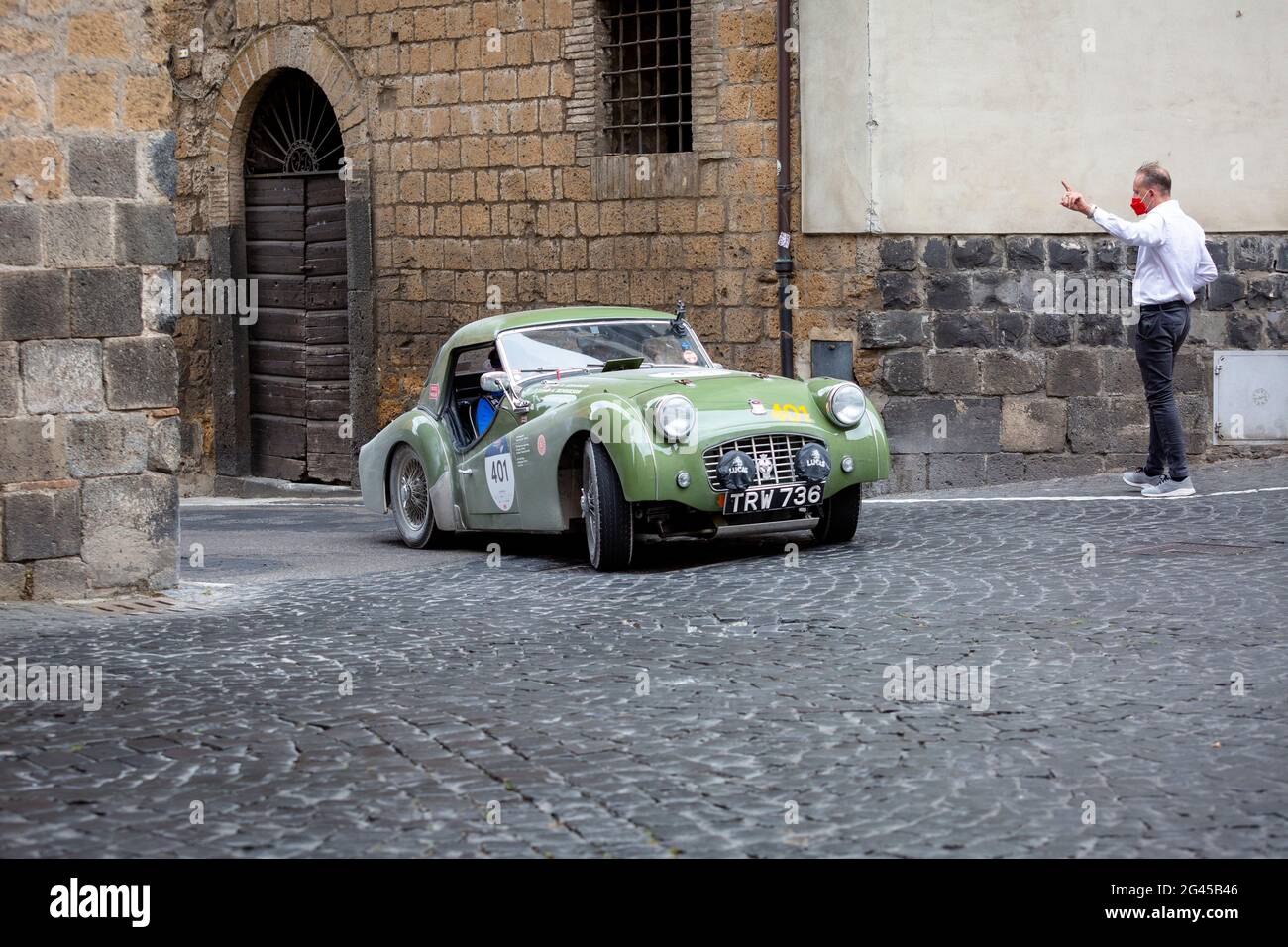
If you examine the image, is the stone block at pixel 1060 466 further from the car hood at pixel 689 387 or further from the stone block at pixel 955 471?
the car hood at pixel 689 387

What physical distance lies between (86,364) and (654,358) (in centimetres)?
336

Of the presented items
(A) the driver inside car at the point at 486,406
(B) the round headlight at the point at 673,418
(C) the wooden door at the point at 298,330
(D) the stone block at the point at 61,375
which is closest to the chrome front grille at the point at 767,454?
(B) the round headlight at the point at 673,418

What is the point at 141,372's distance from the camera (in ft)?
27.9

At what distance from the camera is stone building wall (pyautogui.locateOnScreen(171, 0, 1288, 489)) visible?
13.4 m

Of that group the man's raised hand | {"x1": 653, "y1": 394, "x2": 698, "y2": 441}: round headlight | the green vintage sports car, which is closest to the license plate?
the green vintage sports car


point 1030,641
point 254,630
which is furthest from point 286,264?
point 1030,641

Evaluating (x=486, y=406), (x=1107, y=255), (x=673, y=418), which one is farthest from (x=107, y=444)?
(x=1107, y=255)

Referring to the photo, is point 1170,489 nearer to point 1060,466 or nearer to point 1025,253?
point 1060,466

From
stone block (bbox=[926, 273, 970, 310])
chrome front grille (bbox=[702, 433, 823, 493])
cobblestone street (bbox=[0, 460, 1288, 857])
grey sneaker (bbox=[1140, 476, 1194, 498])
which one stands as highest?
stone block (bbox=[926, 273, 970, 310])

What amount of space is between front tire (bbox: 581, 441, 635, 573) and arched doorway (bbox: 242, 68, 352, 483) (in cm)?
925

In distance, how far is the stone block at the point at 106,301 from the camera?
8.30 metres

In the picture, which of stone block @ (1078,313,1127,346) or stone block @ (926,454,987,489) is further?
stone block @ (926,454,987,489)

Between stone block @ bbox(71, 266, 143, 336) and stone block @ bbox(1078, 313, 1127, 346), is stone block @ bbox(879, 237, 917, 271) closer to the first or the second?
stone block @ bbox(1078, 313, 1127, 346)

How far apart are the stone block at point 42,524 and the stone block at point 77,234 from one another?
41.2 inches
